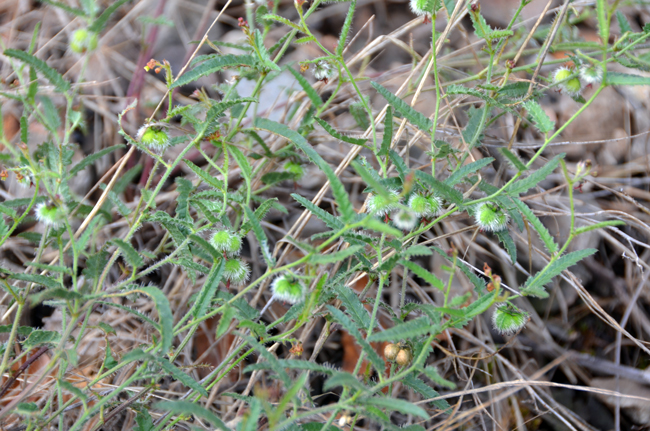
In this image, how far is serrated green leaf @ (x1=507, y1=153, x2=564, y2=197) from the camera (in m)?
1.35

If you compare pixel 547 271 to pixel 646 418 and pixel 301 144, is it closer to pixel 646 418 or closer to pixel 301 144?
pixel 301 144

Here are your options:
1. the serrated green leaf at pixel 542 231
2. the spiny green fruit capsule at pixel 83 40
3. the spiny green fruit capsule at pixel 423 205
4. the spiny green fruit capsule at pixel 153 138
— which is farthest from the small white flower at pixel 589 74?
the spiny green fruit capsule at pixel 83 40

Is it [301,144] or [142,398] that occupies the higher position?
[301,144]

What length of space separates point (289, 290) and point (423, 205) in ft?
1.61

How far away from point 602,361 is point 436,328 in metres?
1.34

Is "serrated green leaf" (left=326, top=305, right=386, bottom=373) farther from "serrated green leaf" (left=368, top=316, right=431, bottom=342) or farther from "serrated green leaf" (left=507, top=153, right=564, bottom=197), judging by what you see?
"serrated green leaf" (left=507, top=153, right=564, bottom=197)

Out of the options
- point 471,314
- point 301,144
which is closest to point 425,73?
point 301,144

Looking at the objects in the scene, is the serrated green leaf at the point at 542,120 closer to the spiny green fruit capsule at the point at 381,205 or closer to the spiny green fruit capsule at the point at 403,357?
the spiny green fruit capsule at the point at 381,205

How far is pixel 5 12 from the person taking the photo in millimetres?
3104

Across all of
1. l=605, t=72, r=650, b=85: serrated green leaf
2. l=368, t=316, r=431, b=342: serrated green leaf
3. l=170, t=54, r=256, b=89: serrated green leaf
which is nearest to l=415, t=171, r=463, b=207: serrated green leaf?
l=368, t=316, r=431, b=342: serrated green leaf

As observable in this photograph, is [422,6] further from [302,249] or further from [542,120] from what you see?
[302,249]

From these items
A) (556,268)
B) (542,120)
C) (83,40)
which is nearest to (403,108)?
(542,120)

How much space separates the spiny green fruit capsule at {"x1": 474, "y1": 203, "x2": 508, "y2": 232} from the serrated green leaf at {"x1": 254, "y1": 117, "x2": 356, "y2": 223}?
429mm

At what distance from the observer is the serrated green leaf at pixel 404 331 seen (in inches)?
46.5
